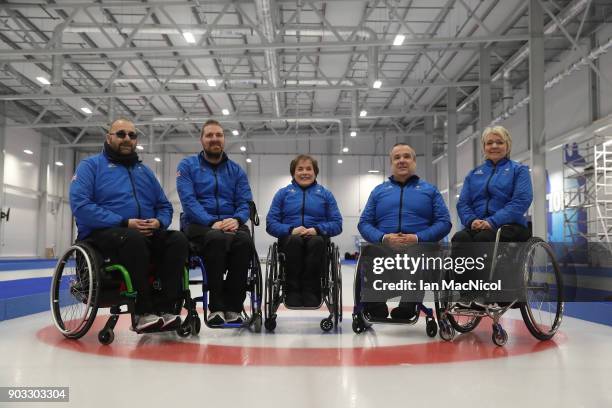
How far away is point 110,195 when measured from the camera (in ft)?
10.0

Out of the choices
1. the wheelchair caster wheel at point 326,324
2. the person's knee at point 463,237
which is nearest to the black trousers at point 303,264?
the wheelchair caster wheel at point 326,324

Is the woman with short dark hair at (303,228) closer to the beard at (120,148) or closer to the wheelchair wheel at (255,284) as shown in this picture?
the wheelchair wheel at (255,284)

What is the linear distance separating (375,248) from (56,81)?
8883mm

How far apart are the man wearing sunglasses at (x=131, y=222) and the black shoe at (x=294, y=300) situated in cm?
70

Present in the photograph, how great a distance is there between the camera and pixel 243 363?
7.48 ft

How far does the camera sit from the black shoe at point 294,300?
3.31 meters

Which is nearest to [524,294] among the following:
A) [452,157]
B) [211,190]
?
[211,190]

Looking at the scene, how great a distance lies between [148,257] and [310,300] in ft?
3.39

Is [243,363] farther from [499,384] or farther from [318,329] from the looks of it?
[318,329]

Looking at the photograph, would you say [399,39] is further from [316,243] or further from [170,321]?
[170,321]

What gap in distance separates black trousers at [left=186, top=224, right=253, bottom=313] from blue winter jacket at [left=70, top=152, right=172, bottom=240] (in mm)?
281

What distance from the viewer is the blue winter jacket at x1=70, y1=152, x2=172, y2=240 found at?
2.90 meters

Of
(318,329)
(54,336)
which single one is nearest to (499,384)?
(318,329)

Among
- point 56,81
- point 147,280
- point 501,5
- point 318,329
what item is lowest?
point 318,329
